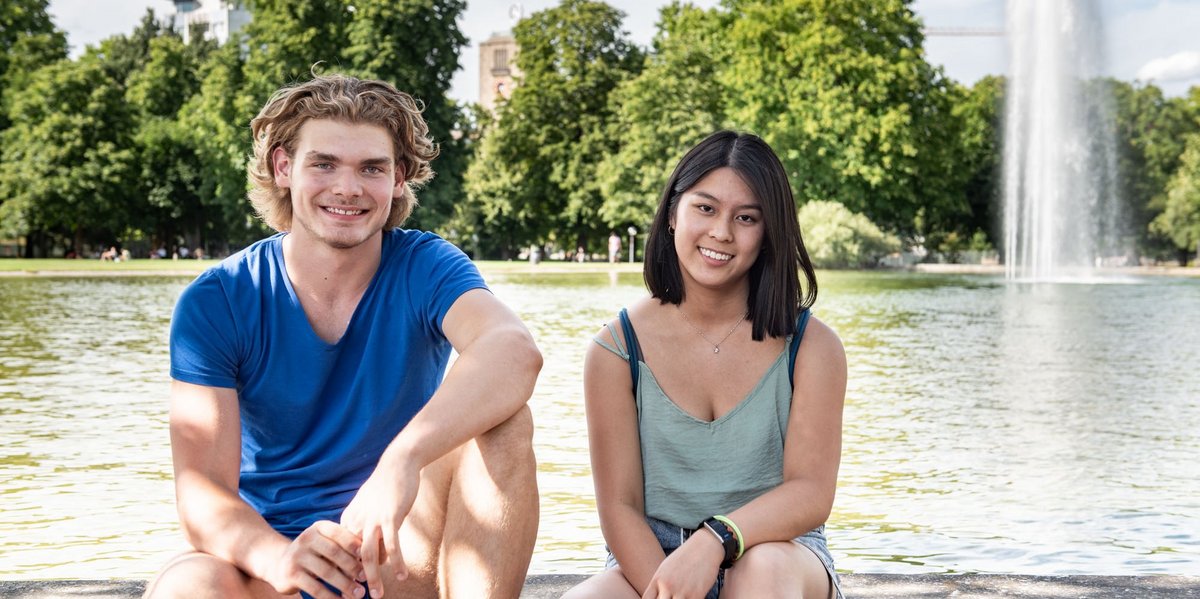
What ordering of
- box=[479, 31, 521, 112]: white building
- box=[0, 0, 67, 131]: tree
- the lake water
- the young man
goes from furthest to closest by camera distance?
box=[479, 31, 521, 112]: white building
box=[0, 0, 67, 131]: tree
the lake water
the young man

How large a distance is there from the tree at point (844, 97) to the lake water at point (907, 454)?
99.8 ft

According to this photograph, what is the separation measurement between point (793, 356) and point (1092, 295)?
29.4m

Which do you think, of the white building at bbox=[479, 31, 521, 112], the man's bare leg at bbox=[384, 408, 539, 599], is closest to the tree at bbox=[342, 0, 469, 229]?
the man's bare leg at bbox=[384, 408, 539, 599]

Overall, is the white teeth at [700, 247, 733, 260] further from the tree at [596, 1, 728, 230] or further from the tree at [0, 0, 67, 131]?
the tree at [0, 0, 67, 131]

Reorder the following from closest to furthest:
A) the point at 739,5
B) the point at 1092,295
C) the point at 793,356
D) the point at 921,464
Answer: the point at 793,356 → the point at 921,464 → the point at 1092,295 → the point at 739,5

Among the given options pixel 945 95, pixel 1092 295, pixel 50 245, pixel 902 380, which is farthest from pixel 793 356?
pixel 50 245

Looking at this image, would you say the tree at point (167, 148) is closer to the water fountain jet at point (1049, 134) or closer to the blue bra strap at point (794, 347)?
the water fountain jet at point (1049, 134)

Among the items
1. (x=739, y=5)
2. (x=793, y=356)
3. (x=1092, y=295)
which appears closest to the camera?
(x=793, y=356)

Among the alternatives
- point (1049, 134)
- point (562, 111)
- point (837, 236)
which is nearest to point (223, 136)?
point (562, 111)

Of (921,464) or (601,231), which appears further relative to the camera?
(601,231)

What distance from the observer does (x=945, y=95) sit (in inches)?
2066

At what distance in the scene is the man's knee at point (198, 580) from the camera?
2.57 meters

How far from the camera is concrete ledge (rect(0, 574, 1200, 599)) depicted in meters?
3.73

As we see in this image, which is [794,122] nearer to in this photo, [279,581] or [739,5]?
[739,5]
